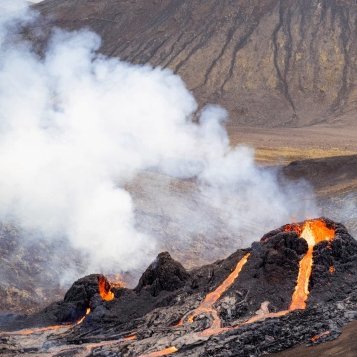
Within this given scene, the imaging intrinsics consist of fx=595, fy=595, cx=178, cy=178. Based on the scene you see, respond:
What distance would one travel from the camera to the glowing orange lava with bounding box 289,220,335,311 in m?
17.0

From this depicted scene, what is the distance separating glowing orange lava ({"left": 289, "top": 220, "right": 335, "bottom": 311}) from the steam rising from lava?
677 cm

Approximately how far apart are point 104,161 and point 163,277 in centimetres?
1314

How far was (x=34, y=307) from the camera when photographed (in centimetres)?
2008

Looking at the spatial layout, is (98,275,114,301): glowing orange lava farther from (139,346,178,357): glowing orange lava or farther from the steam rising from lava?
(139,346,178,357): glowing orange lava

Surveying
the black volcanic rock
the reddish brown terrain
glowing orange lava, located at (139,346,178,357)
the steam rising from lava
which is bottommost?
glowing orange lava, located at (139,346,178,357)

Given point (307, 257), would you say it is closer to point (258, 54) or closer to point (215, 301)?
point (215, 301)

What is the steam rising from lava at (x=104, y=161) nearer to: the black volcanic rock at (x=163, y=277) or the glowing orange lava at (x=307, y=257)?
the black volcanic rock at (x=163, y=277)

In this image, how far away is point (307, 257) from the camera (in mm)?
18625

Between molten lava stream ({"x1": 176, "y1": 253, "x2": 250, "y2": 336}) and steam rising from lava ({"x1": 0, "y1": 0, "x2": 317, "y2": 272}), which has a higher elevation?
steam rising from lava ({"x1": 0, "y1": 0, "x2": 317, "y2": 272})

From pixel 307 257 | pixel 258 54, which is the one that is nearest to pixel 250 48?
pixel 258 54

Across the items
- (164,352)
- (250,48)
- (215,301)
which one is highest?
(250,48)

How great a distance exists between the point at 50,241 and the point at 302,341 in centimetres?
1223

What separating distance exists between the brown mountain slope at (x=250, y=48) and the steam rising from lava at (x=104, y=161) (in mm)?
29640

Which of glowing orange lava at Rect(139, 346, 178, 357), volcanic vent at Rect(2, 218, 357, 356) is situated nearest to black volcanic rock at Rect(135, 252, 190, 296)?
volcanic vent at Rect(2, 218, 357, 356)
